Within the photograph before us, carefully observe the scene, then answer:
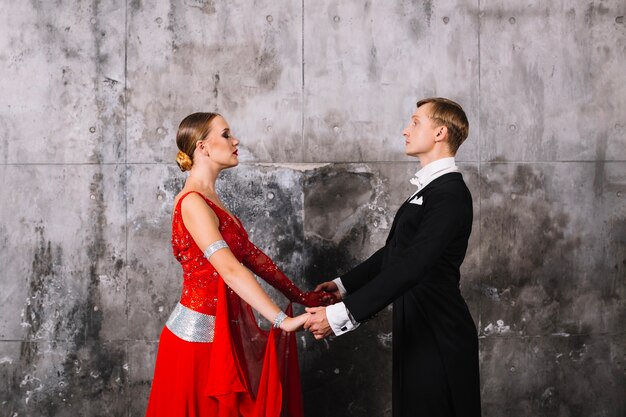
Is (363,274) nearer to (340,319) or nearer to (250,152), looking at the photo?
(340,319)

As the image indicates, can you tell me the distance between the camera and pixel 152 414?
2480mm

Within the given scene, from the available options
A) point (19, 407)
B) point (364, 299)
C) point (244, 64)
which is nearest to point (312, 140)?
point (244, 64)

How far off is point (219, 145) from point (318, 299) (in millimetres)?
914

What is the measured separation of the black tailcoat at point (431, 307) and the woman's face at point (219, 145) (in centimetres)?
83

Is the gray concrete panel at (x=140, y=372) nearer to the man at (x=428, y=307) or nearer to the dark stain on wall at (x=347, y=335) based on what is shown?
the dark stain on wall at (x=347, y=335)

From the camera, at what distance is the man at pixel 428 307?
2.35 meters

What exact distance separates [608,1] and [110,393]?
13.0 feet

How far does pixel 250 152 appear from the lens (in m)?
3.76

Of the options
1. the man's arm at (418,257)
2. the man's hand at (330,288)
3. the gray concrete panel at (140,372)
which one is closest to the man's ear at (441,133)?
the man's arm at (418,257)

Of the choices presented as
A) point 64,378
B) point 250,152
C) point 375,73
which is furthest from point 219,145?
point 64,378

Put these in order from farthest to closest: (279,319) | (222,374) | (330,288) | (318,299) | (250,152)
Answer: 1. (250,152)
2. (330,288)
3. (318,299)
4. (279,319)
5. (222,374)

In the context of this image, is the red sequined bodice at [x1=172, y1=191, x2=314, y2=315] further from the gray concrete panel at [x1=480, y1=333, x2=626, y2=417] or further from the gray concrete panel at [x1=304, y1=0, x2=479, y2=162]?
the gray concrete panel at [x1=480, y1=333, x2=626, y2=417]

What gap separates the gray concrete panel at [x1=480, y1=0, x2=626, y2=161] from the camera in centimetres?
382

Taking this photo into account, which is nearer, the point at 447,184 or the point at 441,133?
the point at 447,184
